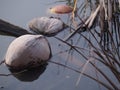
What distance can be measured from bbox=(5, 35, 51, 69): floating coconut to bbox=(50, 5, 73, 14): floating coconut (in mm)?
485

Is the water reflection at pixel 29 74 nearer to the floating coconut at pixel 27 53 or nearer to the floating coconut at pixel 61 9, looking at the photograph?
the floating coconut at pixel 27 53

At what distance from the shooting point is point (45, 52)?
1.70 m

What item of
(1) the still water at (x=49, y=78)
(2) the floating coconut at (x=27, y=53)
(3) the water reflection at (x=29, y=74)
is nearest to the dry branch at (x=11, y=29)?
(1) the still water at (x=49, y=78)

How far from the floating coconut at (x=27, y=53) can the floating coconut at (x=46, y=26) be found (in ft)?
0.88

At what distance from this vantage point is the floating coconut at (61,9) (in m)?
2.14

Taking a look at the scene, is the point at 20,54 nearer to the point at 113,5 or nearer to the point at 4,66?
the point at 4,66

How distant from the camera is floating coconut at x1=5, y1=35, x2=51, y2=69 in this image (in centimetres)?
166

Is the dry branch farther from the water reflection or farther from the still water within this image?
the water reflection

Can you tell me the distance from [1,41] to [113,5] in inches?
28.9

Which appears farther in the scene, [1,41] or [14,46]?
[1,41]

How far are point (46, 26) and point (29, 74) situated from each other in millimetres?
464

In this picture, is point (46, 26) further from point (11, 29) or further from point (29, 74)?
point (29, 74)

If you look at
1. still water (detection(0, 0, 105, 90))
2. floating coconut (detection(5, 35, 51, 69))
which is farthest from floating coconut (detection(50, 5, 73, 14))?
floating coconut (detection(5, 35, 51, 69))

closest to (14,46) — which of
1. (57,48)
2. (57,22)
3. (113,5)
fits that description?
(57,48)
